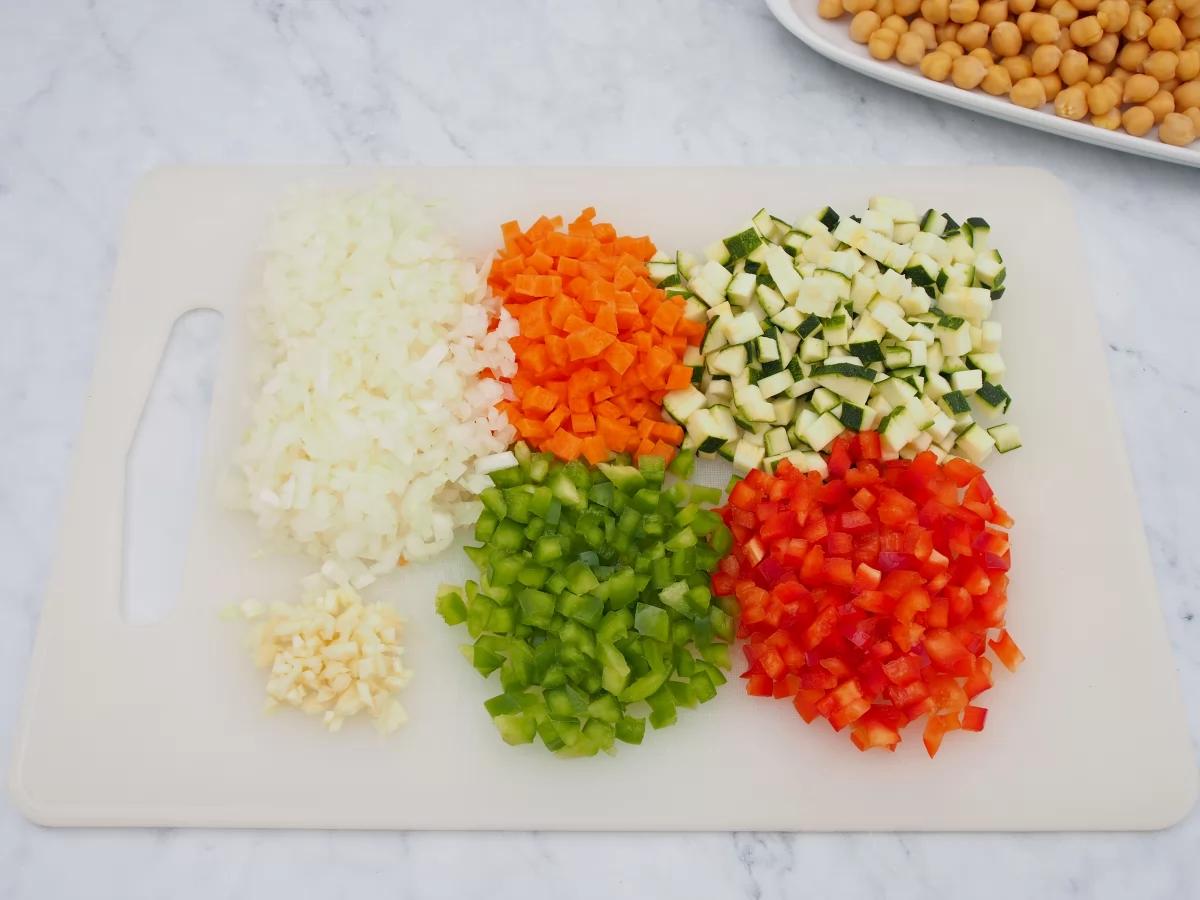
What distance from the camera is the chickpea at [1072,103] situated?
3105mm

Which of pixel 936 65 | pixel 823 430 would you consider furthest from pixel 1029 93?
pixel 823 430

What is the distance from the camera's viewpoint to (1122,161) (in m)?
3.30

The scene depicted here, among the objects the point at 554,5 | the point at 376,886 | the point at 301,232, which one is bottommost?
the point at 376,886

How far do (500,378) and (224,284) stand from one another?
0.94 meters

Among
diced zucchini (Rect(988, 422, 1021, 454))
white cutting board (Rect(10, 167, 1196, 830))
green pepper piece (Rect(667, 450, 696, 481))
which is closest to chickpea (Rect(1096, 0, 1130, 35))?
white cutting board (Rect(10, 167, 1196, 830))

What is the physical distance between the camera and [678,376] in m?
2.57

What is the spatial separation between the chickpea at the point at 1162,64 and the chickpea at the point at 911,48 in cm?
69

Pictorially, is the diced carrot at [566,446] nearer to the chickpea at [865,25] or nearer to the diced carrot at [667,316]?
the diced carrot at [667,316]

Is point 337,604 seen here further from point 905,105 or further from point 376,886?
point 905,105

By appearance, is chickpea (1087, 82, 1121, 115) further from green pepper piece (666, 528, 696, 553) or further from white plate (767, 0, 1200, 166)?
green pepper piece (666, 528, 696, 553)

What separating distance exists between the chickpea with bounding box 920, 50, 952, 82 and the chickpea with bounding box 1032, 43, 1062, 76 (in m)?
0.26

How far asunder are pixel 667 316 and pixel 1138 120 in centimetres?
174

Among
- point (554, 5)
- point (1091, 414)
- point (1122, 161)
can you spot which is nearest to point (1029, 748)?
point (1091, 414)

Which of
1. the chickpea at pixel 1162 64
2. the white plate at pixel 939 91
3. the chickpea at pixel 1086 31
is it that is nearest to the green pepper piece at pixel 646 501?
the white plate at pixel 939 91
